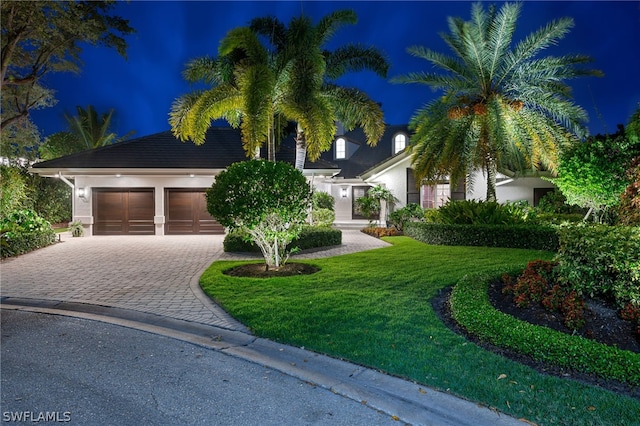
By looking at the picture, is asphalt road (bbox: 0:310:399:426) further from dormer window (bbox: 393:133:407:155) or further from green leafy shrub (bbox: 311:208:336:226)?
dormer window (bbox: 393:133:407:155)

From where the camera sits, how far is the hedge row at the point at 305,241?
13.3 meters

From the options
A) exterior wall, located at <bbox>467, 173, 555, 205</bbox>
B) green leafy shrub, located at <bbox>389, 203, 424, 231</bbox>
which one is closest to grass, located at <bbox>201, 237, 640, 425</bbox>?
green leafy shrub, located at <bbox>389, 203, 424, 231</bbox>

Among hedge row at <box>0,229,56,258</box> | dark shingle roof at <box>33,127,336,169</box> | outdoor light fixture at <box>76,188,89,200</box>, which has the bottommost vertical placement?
hedge row at <box>0,229,56,258</box>

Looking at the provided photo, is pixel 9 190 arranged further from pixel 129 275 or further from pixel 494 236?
pixel 494 236

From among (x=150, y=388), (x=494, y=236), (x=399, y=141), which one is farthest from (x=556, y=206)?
(x=150, y=388)

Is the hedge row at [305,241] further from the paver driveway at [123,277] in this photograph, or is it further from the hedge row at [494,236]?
the hedge row at [494,236]

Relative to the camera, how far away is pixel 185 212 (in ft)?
64.6

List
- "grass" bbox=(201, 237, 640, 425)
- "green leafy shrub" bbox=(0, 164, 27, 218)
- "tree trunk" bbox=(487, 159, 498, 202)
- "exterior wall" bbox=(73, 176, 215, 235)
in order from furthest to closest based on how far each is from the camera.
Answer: "exterior wall" bbox=(73, 176, 215, 235) < "tree trunk" bbox=(487, 159, 498, 202) < "green leafy shrub" bbox=(0, 164, 27, 218) < "grass" bbox=(201, 237, 640, 425)

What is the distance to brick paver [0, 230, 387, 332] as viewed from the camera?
686 centimetres

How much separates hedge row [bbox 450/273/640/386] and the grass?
0.87ft

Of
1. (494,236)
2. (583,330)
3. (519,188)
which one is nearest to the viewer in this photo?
(583,330)

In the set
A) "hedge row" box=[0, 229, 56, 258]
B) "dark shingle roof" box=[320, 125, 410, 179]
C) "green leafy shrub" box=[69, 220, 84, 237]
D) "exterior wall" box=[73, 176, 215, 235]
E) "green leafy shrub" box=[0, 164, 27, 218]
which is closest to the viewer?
"hedge row" box=[0, 229, 56, 258]

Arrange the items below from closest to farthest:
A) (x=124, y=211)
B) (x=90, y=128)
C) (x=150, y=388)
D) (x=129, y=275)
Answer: (x=150, y=388), (x=129, y=275), (x=124, y=211), (x=90, y=128)

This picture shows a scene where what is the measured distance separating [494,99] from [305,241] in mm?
8250
